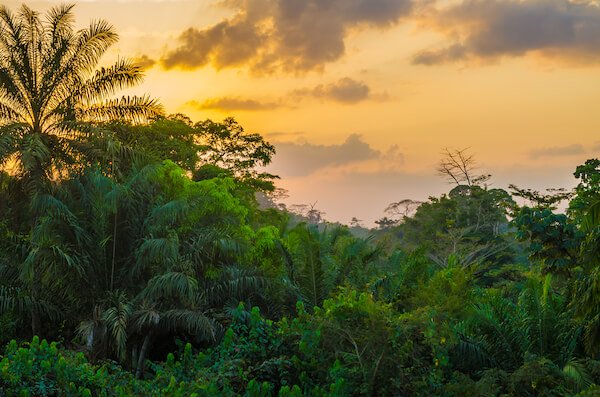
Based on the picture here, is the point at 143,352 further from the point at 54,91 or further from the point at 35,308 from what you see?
the point at 54,91

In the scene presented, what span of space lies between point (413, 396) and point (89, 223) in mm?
9511

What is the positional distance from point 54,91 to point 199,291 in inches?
281

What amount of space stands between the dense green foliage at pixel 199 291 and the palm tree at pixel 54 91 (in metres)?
0.05

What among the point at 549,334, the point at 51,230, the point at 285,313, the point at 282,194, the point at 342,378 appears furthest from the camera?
the point at 282,194

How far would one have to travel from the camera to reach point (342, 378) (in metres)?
12.2

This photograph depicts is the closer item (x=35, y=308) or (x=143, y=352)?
(x=143, y=352)

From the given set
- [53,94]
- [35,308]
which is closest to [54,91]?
[53,94]

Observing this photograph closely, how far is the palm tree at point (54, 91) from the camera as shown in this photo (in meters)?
19.2

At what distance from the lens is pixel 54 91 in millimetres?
19859

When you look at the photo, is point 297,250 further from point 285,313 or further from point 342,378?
point 342,378

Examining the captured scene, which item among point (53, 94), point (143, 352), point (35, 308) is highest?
point (53, 94)

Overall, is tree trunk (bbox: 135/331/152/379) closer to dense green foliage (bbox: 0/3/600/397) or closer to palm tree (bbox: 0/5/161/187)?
dense green foliage (bbox: 0/3/600/397)

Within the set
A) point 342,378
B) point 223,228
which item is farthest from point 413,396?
point 223,228

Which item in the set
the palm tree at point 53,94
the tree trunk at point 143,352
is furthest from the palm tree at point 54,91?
the tree trunk at point 143,352
